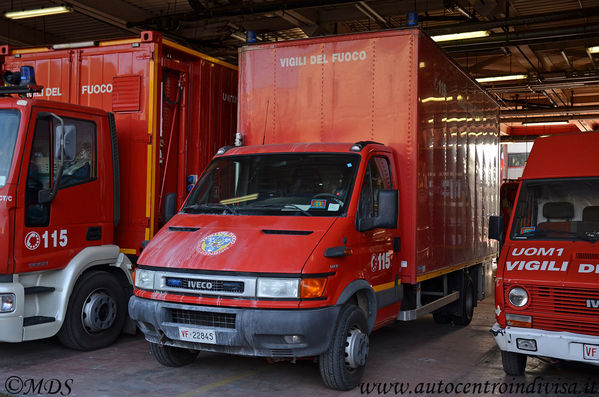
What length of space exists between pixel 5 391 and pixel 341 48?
5.04 meters

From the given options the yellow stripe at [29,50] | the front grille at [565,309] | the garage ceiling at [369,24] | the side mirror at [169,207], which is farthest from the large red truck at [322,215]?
the garage ceiling at [369,24]

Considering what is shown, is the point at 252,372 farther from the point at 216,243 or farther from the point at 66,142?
the point at 66,142

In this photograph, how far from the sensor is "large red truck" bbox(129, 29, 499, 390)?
536 centimetres

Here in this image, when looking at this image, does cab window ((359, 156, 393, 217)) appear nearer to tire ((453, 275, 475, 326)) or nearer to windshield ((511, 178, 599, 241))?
windshield ((511, 178, 599, 241))

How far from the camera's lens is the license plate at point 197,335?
5.39m

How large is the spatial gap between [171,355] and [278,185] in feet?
6.76

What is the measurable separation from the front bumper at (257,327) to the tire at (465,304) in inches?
173

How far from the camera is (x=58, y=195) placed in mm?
6750

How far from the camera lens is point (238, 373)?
6.46 m

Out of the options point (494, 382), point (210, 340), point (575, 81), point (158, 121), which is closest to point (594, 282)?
point (494, 382)

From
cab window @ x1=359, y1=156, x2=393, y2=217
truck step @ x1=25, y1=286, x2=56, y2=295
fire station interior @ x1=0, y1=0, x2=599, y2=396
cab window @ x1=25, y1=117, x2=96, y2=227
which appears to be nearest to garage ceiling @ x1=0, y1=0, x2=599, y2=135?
fire station interior @ x1=0, y1=0, x2=599, y2=396

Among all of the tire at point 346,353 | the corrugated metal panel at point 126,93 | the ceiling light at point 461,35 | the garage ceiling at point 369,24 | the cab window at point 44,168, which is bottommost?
the tire at point 346,353

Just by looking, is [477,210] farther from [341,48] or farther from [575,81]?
[575,81]

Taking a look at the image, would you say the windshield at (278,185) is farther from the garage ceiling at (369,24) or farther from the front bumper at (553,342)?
the garage ceiling at (369,24)
